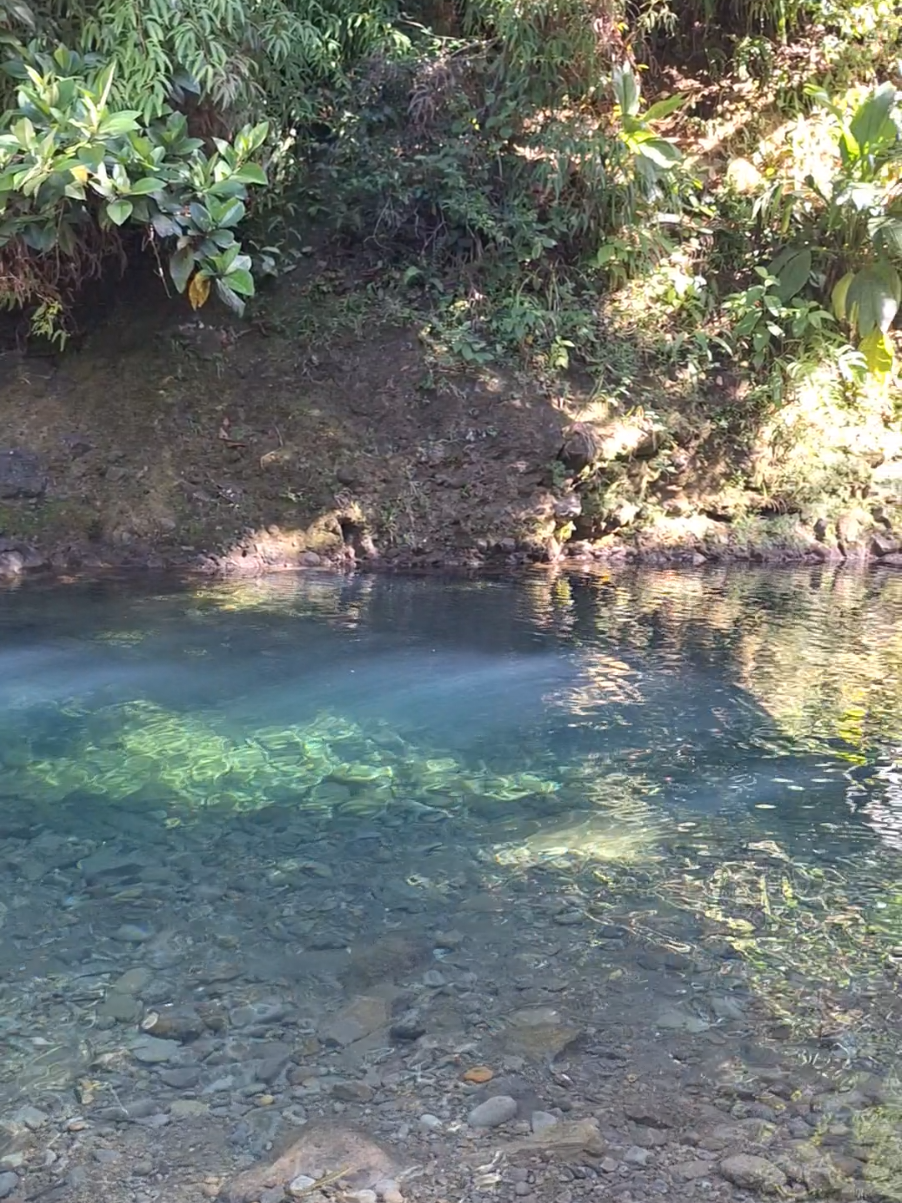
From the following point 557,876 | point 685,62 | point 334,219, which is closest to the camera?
point 557,876

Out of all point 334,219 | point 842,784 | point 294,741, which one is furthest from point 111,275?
point 842,784

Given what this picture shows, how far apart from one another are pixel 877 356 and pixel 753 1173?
28.9ft

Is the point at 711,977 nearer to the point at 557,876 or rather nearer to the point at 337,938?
the point at 557,876

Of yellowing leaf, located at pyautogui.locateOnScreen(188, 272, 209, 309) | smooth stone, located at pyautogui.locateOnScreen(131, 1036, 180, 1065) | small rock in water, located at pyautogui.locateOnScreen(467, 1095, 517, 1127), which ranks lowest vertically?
smooth stone, located at pyautogui.locateOnScreen(131, 1036, 180, 1065)

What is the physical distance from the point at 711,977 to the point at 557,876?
675 mm

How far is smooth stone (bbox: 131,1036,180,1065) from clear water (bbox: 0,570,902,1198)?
15 mm

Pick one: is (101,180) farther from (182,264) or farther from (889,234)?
(889,234)

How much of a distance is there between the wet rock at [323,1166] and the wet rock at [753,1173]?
2.21ft

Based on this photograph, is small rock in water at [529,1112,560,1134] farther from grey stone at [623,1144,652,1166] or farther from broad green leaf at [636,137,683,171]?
broad green leaf at [636,137,683,171]

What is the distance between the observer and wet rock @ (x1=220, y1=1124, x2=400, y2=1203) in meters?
2.08

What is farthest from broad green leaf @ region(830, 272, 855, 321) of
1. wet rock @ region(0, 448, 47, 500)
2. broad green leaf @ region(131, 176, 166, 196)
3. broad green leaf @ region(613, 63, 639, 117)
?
wet rock @ region(0, 448, 47, 500)

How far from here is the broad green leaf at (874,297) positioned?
9312 millimetres

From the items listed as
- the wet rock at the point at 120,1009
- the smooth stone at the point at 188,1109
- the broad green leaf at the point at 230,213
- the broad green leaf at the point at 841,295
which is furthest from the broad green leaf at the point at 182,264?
the smooth stone at the point at 188,1109

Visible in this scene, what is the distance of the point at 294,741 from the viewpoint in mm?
4594
